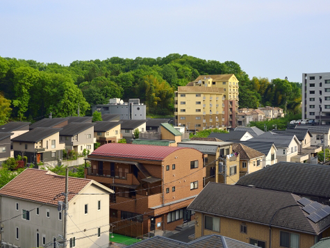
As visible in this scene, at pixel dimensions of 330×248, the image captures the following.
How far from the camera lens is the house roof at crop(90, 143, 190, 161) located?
23.4 meters

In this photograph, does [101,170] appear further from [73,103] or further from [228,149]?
[73,103]

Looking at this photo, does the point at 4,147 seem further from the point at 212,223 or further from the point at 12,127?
the point at 212,223

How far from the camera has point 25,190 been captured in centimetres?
1975

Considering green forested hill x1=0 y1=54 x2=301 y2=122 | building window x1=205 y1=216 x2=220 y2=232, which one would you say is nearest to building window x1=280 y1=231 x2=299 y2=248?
building window x1=205 y1=216 x2=220 y2=232

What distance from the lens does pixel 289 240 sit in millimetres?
15719

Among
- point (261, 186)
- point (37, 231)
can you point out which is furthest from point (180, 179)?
point (37, 231)

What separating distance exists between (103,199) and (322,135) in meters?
33.4

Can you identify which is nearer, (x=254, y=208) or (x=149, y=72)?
(x=254, y=208)

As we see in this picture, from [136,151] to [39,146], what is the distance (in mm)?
15285

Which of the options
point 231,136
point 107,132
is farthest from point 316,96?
point 107,132

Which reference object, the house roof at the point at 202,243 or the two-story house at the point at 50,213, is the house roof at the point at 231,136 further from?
the house roof at the point at 202,243

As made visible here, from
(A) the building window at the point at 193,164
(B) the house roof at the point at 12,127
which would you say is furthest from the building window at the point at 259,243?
(B) the house roof at the point at 12,127

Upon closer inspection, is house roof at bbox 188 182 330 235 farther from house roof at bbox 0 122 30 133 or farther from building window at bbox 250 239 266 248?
house roof at bbox 0 122 30 133

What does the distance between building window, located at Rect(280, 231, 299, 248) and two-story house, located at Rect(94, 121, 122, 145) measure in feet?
104
